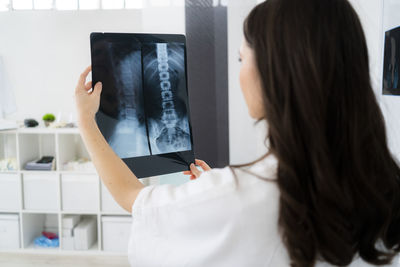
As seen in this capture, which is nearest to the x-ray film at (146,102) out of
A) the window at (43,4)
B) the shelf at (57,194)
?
the shelf at (57,194)

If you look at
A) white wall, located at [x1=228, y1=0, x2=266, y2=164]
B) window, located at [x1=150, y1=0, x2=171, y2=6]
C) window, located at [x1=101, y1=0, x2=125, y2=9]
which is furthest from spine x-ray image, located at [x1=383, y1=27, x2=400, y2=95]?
window, located at [x1=101, y1=0, x2=125, y2=9]

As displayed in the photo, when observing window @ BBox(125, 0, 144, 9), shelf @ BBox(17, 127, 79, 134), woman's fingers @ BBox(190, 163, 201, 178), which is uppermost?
window @ BBox(125, 0, 144, 9)

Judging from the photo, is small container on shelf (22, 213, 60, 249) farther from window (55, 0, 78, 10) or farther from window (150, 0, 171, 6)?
window (150, 0, 171, 6)

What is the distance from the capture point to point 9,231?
2650 millimetres

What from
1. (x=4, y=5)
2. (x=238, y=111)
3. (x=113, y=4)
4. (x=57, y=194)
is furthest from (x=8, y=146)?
(x=238, y=111)

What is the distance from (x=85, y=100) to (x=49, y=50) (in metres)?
2.22

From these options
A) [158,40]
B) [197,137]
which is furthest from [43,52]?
[158,40]

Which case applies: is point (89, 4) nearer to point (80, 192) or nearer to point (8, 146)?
point (8, 146)

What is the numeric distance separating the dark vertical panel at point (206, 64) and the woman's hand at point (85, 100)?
130 cm

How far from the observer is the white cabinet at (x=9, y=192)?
2592 millimetres

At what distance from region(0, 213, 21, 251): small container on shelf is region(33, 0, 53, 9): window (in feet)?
5.19

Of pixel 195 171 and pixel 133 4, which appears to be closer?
pixel 195 171

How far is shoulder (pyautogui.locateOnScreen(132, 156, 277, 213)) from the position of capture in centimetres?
54

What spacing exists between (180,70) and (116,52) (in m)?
0.18
